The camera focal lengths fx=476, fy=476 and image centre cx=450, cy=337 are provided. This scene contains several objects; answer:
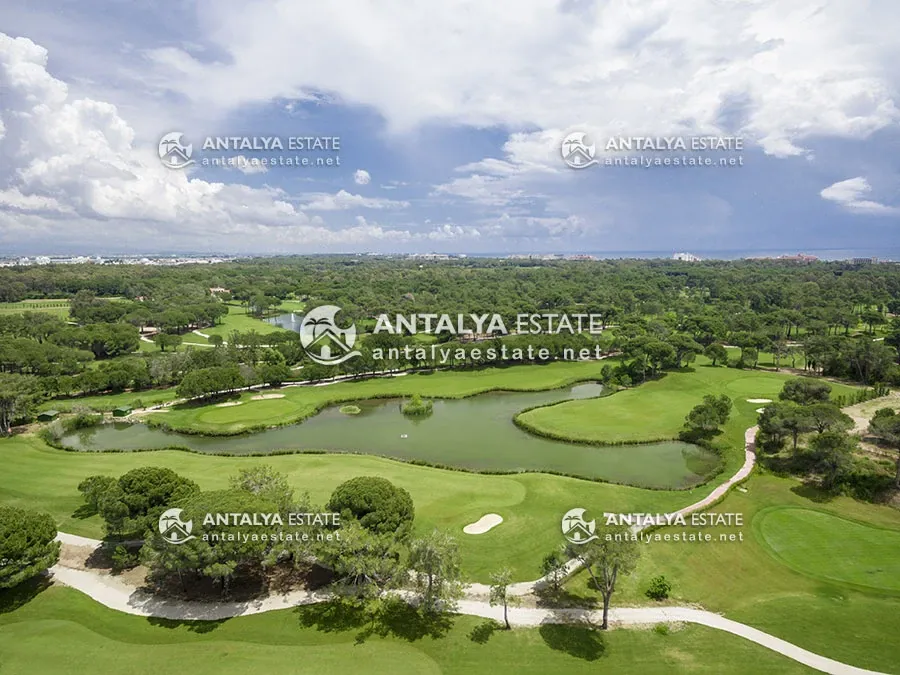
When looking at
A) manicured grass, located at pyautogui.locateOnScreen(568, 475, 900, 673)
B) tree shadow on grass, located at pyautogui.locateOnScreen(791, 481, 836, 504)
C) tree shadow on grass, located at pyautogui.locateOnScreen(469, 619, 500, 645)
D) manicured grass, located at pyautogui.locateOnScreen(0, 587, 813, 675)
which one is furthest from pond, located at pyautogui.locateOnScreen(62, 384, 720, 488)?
tree shadow on grass, located at pyautogui.locateOnScreen(469, 619, 500, 645)

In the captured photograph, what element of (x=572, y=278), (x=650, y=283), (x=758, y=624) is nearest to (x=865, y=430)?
(x=758, y=624)

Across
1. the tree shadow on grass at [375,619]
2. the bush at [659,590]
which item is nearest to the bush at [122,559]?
the tree shadow on grass at [375,619]

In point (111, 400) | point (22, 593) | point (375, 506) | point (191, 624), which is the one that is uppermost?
point (375, 506)

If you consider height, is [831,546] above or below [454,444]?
below

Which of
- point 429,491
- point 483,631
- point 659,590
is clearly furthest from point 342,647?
point 659,590

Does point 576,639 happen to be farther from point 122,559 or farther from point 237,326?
point 237,326

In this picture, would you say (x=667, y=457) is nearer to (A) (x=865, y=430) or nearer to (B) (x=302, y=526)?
(A) (x=865, y=430)
